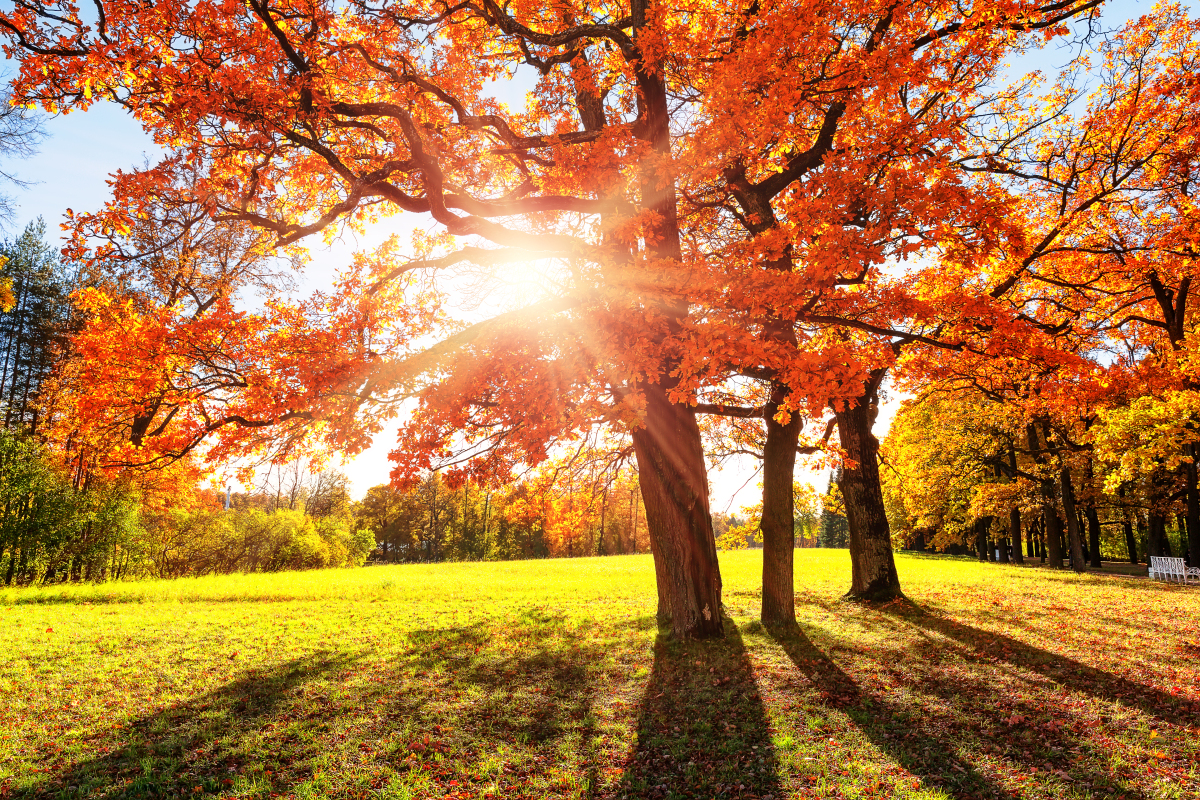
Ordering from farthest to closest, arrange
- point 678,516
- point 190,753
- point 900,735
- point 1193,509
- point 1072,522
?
1. point 1072,522
2. point 1193,509
3. point 678,516
4. point 900,735
5. point 190,753

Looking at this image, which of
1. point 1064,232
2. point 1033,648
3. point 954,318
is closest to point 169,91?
point 954,318

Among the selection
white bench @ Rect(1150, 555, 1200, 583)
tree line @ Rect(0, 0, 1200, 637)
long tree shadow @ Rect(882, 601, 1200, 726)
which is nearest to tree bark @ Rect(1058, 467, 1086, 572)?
white bench @ Rect(1150, 555, 1200, 583)

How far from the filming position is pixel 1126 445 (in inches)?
695

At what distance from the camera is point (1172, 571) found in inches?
778

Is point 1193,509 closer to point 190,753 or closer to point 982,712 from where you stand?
point 982,712

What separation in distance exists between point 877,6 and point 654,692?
11.5m

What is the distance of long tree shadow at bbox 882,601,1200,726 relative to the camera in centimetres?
624

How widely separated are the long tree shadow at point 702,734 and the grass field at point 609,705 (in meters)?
0.03

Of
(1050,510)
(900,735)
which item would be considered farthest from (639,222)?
(1050,510)

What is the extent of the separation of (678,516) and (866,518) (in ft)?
20.1

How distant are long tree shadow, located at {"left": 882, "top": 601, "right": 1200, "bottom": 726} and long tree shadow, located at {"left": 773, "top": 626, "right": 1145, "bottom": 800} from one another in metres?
1.02

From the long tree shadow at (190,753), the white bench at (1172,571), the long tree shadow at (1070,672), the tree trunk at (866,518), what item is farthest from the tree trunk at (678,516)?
the white bench at (1172,571)

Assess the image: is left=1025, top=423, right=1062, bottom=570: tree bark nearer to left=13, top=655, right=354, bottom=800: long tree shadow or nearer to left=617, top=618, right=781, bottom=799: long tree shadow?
left=617, top=618, right=781, bottom=799: long tree shadow

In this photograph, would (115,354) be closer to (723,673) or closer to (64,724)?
(64,724)
